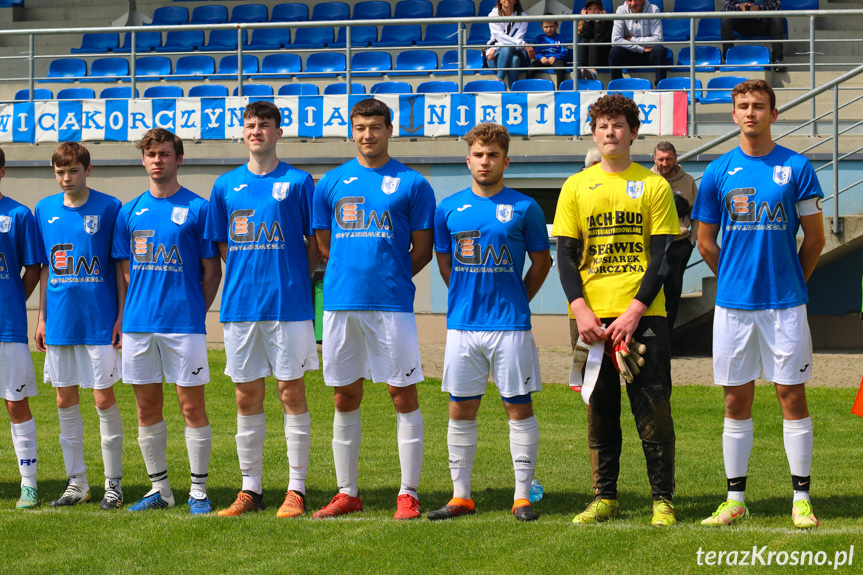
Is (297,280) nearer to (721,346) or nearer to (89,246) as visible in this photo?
(89,246)

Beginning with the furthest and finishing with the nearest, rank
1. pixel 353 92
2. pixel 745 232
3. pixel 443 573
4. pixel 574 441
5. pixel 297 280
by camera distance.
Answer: pixel 353 92
pixel 574 441
pixel 297 280
pixel 745 232
pixel 443 573

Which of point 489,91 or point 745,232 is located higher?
point 489,91

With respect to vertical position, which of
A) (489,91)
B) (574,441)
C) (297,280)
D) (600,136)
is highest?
(489,91)

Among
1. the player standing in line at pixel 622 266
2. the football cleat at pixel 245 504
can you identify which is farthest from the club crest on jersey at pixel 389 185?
the football cleat at pixel 245 504

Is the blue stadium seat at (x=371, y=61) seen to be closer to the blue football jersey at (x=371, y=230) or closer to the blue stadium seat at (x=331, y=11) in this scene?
the blue stadium seat at (x=331, y=11)

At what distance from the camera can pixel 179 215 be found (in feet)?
19.7

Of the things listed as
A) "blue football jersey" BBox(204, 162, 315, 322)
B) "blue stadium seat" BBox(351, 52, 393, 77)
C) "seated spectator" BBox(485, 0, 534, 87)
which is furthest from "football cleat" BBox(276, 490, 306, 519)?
Result: "blue stadium seat" BBox(351, 52, 393, 77)

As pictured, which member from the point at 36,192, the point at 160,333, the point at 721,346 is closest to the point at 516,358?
the point at 721,346

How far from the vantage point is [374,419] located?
363 inches

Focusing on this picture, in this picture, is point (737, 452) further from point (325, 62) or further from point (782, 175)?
point (325, 62)

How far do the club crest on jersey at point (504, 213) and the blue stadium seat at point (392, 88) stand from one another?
32.3 feet

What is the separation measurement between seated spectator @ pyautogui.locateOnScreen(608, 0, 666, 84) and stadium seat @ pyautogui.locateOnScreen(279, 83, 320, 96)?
4.54 metres

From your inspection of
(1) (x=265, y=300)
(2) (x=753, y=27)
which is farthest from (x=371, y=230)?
(2) (x=753, y=27)

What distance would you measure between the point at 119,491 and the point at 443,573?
2510 mm
